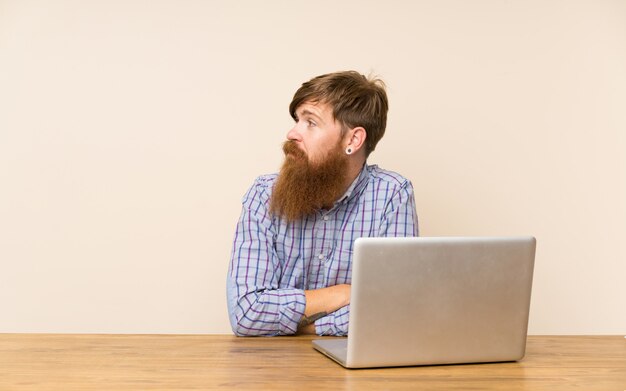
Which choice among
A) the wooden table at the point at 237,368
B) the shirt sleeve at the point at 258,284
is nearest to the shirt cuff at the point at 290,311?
the shirt sleeve at the point at 258,284

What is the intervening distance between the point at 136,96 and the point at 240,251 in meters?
1.48

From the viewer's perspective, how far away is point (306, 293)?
2.64 meters

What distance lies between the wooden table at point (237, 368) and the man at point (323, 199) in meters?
0.60

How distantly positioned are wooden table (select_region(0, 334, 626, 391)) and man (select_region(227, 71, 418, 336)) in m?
0.60

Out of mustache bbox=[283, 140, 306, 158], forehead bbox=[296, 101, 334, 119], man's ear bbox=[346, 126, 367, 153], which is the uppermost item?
forehead bbox=[296, 101, 334, 119]

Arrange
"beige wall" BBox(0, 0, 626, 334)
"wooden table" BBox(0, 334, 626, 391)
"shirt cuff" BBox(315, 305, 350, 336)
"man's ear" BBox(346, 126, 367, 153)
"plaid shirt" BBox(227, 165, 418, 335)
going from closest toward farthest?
"wooden table" BBox(0, 334, 626, 391) → "shirt cuff" BBox(315, 305, 350, 336) → "plaid shirt" BBox(227, 165, 418, 335) → "man's ear" BBox(346, 126, 367, 153) → "beige wall" BBox(0, 0, 626, 334)

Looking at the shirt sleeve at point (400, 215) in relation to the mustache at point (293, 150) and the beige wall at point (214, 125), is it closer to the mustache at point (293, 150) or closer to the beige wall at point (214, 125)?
the mustache at point (293, 150)

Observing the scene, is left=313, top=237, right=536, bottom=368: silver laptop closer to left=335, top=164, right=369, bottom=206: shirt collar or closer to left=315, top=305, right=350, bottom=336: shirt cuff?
left=315, top=305, right=350, bottom=336: shirt cuff

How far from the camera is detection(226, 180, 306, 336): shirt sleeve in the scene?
8.22 ft

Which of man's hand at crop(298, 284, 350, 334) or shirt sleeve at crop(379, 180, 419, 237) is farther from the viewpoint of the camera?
shirt sleeve at crop(379, 180, 419, 237)

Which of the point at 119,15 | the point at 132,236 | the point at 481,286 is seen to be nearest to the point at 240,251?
the point at 481,286

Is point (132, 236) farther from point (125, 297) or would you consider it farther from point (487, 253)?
point (487, 253)

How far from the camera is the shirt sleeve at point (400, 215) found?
2898mm

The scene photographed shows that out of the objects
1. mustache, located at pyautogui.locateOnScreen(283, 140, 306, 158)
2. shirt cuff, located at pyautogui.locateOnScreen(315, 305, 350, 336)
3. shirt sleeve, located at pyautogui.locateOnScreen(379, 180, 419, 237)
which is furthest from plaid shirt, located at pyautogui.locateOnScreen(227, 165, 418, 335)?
shirt cuff, located at pyautogui.locateOnScreen(315, 305, 350, 336)
